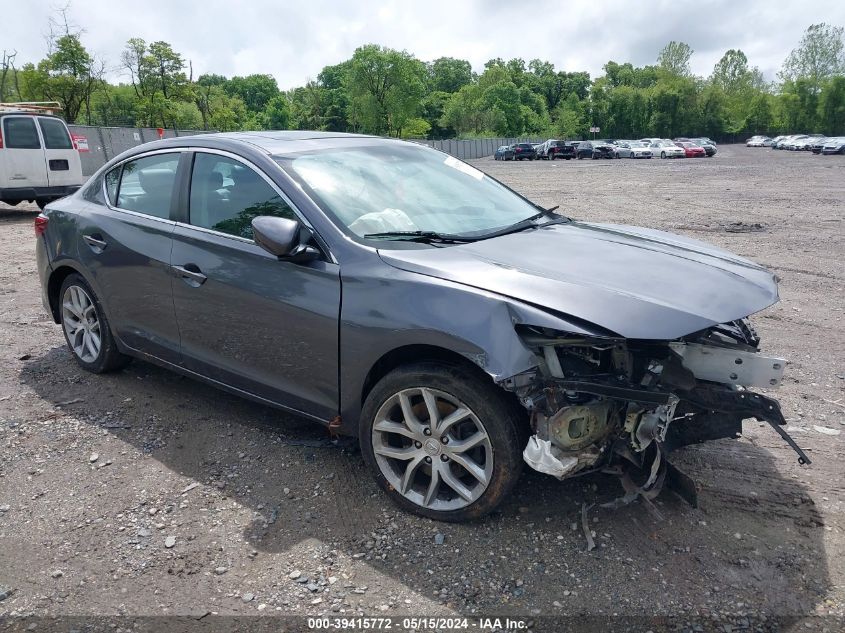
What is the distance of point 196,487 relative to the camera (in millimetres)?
3553

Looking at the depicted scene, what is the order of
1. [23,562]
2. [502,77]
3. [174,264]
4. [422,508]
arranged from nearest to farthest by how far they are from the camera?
[23,562], [422,508], [174,264], [502,77]

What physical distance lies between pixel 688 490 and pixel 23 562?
2959 millimetres

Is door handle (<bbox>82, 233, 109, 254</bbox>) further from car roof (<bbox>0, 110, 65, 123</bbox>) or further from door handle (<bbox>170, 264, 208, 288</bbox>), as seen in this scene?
car roof (<bbox>0, 110, 65, 123</bbox>)

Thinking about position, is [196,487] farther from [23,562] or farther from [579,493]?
[579,493]

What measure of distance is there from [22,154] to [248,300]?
12326mm

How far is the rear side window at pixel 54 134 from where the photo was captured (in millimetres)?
13859

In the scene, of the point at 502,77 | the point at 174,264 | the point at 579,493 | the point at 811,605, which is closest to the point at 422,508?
the point at 579,493

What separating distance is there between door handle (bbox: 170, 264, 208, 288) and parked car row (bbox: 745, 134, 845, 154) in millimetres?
61903

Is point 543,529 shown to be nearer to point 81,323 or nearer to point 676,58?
point 81,323

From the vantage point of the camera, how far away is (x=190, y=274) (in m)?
3.85

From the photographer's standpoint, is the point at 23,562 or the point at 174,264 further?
the point at 174,264

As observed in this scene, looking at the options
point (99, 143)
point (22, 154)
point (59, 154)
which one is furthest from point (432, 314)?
point (99, 143)

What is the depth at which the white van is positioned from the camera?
1318 centimetres

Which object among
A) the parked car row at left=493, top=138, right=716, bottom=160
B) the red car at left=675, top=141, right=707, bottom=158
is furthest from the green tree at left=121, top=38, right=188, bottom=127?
the red car at left=675, top=141, right=707, bottom=158
